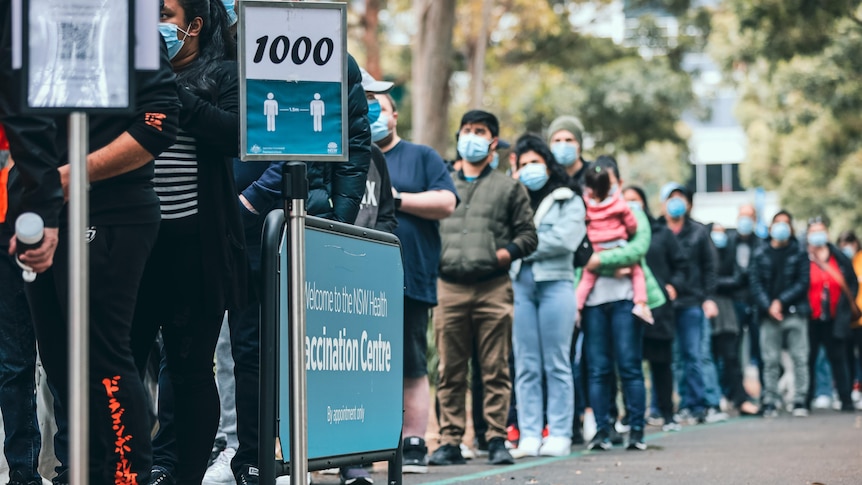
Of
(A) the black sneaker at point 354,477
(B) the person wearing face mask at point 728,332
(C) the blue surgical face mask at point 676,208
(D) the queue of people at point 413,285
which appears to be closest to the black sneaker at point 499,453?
(D) the queue of people at point 413,285

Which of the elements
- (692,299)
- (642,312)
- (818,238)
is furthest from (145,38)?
(818,238)

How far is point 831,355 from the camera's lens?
1792 centimetres

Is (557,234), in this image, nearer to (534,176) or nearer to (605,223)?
(534,176)

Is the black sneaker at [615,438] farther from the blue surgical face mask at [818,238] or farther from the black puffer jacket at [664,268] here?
the blue surgical face mask at [818,238]

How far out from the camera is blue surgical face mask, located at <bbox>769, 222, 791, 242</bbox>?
17484mm

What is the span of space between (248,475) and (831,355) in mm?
12574

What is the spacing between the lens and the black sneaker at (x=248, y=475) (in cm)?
650

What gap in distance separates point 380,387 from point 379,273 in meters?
0.48

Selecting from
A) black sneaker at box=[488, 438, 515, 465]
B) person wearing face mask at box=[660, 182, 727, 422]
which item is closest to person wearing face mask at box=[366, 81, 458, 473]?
black sneaker at box=[488, 438, 515, 465]

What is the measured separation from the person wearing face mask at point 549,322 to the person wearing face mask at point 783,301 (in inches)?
256

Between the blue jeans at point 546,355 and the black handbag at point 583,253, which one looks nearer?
the blue jeans at point 546,355

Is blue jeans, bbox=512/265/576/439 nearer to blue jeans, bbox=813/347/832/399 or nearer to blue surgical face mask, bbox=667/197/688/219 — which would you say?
blue surgical face mask, bbox=667/197/688/219

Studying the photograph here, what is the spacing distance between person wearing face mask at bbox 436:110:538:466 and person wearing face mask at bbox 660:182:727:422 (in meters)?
4.96

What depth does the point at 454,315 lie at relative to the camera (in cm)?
1041
